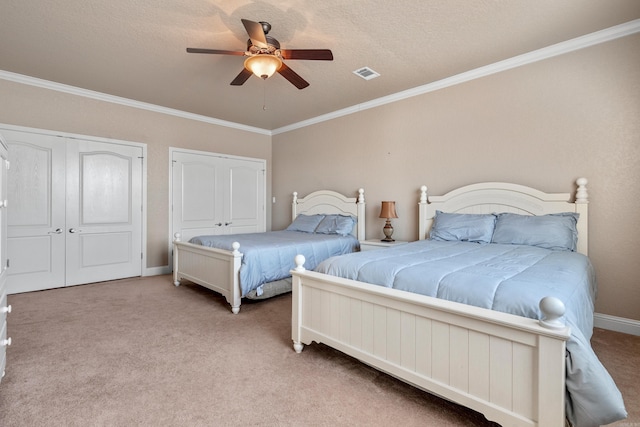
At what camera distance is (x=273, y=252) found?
3.37 m

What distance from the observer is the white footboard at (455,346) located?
1232 millimetres

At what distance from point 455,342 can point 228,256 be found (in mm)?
2315

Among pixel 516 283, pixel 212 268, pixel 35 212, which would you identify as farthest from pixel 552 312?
pixel 35 212

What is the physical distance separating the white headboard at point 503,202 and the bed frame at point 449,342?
2071 millimetres

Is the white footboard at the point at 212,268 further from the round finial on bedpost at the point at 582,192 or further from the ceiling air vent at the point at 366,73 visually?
the round finial on bedpost at the point at 582,192

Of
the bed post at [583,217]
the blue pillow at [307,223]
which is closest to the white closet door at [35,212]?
the blue pillow at [307,223]

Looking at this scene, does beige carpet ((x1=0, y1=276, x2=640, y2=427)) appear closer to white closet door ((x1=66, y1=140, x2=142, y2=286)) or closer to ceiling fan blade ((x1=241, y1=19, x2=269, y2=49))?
white closet door ((x1=66, y1=140, x2=142, y2=286))

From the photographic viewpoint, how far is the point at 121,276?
4426 mm

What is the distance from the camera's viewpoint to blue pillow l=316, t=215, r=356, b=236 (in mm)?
4309

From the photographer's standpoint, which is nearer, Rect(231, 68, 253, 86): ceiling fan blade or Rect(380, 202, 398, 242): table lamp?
Rect(231, 68, 253, 86): ceiling fan blade

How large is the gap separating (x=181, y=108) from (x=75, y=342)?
352cm

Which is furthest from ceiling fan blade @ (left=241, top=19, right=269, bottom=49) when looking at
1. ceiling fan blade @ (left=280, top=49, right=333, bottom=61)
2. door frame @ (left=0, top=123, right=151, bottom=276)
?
door frame @ (left=0, top=123, right=151, bottom=276)

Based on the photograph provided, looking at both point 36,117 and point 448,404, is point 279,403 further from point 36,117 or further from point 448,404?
point 36,117

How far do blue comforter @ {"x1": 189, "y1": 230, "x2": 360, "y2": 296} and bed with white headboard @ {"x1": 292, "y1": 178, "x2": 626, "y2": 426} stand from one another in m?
1.01
